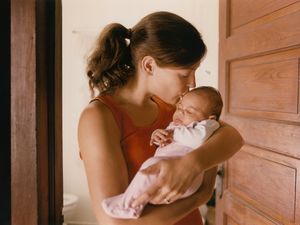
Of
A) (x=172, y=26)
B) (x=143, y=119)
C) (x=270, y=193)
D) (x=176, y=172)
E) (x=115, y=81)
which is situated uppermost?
(x=172, y=26)

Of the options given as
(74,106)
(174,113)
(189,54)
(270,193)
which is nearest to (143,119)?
(174,113)

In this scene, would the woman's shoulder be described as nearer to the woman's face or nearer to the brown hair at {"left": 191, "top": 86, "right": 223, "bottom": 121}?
the woman's face

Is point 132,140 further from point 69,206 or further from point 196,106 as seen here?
point 69,206

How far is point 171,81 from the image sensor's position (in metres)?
1.04

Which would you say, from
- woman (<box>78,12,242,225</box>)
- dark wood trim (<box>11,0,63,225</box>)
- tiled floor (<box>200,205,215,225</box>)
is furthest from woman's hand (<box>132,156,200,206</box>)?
tiled floor (<box>200,205,215,225</box>)

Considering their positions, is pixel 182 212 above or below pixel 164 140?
below

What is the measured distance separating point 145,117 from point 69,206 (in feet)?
7.62

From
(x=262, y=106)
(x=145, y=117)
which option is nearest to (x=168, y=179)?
(x=145, y=117)

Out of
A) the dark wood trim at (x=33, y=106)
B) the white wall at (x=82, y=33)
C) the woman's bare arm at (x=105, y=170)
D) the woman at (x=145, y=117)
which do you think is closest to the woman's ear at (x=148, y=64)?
the woman at (x=145, y=117)

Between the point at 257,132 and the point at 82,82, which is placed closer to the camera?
the point at 257,132

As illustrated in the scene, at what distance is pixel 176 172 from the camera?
0.81m

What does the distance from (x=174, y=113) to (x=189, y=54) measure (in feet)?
0.83

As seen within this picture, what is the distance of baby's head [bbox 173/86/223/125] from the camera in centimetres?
109

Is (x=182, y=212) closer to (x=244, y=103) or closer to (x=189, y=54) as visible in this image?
(x=189, y=54)
